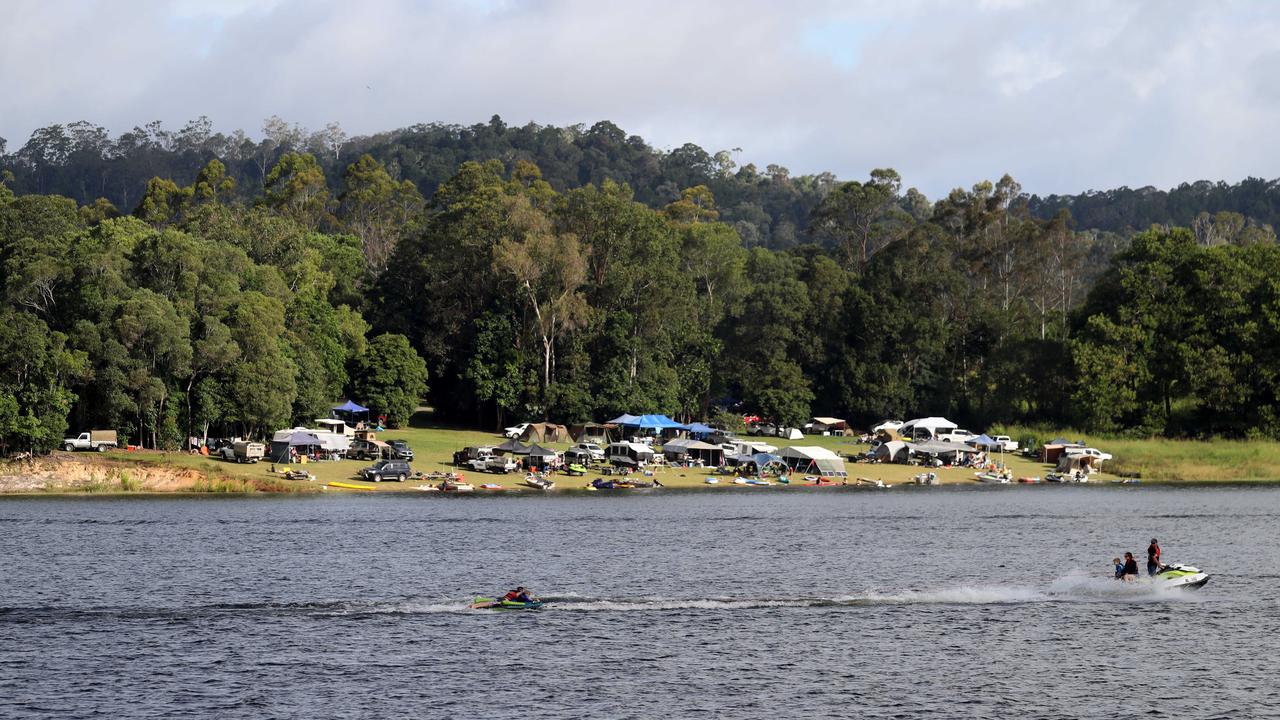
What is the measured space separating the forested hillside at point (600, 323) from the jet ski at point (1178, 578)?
6692 cm

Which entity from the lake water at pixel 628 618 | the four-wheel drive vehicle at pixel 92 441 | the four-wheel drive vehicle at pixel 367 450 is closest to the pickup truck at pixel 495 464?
the four-wheel drive vehicle at pixel 367 450

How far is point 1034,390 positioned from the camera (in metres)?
130

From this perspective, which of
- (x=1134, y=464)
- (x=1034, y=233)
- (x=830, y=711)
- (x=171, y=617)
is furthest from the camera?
(x=1034, y=233)

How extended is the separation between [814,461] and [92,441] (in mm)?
53116

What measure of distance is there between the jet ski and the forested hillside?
220 ft

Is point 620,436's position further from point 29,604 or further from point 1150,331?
point 29,604

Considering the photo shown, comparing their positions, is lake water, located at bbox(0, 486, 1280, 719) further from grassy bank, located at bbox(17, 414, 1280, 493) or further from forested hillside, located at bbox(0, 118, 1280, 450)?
forested hillside, located at bbox(0, 118, 1280, 450)

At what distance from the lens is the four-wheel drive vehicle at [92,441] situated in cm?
9456

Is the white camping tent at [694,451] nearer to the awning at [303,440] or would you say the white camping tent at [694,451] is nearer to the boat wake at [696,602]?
the awning at [303,440]

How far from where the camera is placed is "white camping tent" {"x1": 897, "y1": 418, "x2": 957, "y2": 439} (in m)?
124

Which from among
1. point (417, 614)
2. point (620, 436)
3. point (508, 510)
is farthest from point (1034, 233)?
point (417, 614)

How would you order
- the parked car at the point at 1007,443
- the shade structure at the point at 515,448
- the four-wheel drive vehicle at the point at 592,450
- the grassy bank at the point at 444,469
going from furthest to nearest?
the parked car at the point at 1007,443, the four-wheel drive vehicle at the point at 592,450, the shade structure at the point at 515,448, the grassy bank at the point at 444,469

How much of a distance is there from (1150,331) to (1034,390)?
1205cm

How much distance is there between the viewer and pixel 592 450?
358ft
